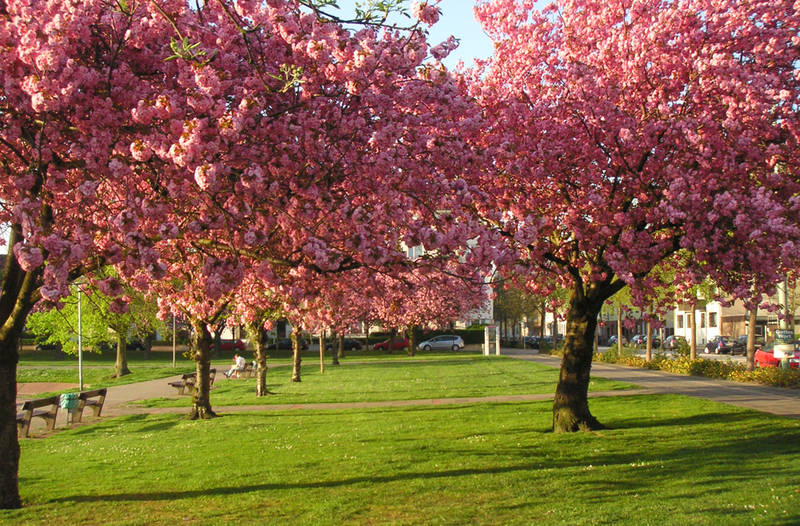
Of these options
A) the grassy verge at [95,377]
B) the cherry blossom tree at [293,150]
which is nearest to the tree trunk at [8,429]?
the cherry blossom tree at [293,150]

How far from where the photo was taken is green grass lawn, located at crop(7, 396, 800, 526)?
806 cm

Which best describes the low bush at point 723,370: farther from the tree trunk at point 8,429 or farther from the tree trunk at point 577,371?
the tree trunk at point 8,429

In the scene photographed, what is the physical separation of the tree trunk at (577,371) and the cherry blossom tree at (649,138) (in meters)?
0.94

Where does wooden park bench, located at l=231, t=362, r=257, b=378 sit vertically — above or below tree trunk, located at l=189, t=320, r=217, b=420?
below

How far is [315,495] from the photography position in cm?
912

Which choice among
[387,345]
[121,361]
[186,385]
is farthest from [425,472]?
[387,345]

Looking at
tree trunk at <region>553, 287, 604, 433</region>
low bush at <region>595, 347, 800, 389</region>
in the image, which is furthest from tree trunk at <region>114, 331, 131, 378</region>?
tree trunk at <region>553, 287, 604, 433</region>

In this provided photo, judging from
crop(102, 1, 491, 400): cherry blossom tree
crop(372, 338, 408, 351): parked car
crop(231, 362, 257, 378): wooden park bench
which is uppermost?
crop(102, 1, 491, 400): cherry blossom tree

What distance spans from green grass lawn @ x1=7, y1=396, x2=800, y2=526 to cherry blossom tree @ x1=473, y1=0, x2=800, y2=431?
2747mm

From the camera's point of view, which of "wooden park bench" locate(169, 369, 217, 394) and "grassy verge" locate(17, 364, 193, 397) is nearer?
"wooden park bench" locate(169, 369, 217, 394)

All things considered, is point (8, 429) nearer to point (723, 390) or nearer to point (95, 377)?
point (723, 390)

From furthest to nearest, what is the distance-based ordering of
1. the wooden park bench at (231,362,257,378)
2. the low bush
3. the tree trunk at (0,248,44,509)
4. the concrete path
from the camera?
the wooden park bench at (231,362,257,378), the low bush, the concrete path, the tree trunk at (0,248,44,509)

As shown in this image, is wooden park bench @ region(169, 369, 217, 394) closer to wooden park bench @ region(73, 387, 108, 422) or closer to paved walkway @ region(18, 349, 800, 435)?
paved walkway @ region(18, 349, 800, 435)

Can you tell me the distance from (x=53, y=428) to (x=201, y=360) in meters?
3.63
